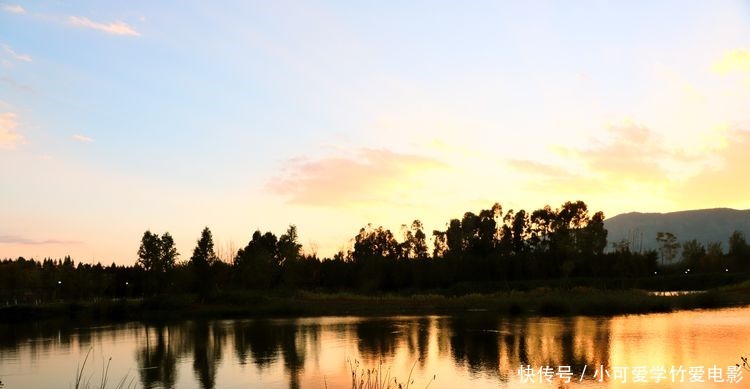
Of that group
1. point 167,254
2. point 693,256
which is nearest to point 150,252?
point 167,254

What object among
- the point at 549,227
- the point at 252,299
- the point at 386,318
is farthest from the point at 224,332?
the point at 549,227

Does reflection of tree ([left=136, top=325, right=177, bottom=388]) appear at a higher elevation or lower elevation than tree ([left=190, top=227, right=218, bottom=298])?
lower

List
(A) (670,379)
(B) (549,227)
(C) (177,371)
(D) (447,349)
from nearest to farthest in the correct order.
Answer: (A) (670,379) < (C) (177,371) < (D) (447,349) < (B) (549,227)

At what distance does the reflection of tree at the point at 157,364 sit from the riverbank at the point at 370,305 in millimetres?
23070

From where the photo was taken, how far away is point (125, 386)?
25.4 m

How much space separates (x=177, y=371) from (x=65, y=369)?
6.47 meters

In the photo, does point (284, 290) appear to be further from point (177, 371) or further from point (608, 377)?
point (608, 377)

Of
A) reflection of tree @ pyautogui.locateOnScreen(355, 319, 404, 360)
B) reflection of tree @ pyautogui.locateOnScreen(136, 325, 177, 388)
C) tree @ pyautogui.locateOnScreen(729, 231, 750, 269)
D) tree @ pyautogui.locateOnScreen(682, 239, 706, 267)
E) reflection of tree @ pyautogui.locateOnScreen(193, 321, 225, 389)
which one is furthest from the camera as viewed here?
tree @ pyautogui.locateOnScreen(682, 239, 706, 267)

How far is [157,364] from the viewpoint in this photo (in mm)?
31453

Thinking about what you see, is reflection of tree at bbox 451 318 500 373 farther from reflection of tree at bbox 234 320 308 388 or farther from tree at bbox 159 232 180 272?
tree at bbox 159 232 180 272

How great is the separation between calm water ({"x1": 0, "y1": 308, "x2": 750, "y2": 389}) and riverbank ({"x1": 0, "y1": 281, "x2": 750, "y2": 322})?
7.42m

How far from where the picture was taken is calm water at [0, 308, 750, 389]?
25.2 metres

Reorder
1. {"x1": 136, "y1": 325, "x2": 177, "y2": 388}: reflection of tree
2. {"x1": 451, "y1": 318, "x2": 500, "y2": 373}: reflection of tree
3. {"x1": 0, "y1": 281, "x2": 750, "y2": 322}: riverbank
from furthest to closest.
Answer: {"x1": 0, "y1": 281, "x2": 750, "y2": 322}: riverbank → {"x1": 451, "y1": 318, "x2": 500, "y2": 373}: reflection of tree → {"x1": 136, "y1": 325, "x2": 177, "y2": 388}: reflection of tree

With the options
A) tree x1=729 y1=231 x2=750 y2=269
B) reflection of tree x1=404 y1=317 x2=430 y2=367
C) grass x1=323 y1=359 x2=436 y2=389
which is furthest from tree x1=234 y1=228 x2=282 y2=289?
tree x1=729 y1=231 x2=750 y2=269
